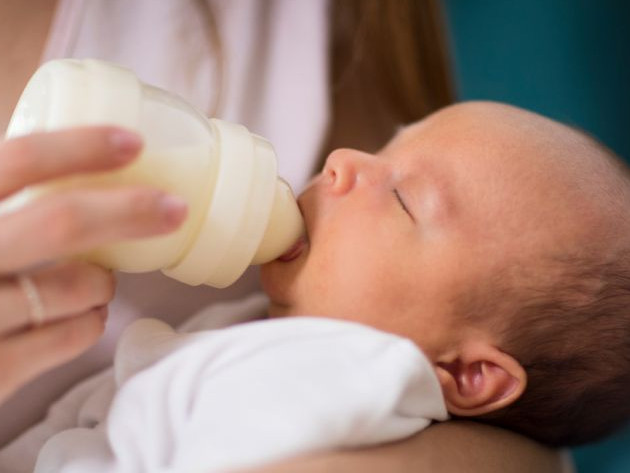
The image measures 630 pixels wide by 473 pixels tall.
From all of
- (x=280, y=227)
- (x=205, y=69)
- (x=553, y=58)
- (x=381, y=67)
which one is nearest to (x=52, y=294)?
(x=280, y=227)

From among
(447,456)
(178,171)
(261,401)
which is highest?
(178,171)

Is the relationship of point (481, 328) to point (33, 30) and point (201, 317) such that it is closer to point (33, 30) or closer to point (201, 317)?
point (201, 317)

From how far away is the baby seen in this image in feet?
2.77

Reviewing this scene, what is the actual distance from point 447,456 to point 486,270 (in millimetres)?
208

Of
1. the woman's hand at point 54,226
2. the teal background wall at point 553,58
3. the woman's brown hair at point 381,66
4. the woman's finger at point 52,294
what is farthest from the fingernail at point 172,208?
the teal background wall at point 553,58

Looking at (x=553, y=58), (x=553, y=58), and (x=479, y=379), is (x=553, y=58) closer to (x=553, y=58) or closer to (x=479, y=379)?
(x=553, y=58)

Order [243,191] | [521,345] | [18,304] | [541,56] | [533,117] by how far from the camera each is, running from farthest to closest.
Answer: [541,56]
[533,117]
[521,345]
[243,191]
[18,304]

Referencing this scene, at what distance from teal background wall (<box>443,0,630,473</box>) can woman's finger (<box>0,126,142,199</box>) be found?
3.66 ft

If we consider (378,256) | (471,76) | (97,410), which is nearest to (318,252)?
(378,256)

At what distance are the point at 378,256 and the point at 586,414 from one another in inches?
13.1

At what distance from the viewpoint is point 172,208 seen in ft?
2.11

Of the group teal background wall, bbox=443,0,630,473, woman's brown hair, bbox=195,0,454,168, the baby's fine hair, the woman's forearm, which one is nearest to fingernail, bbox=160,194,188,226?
the woman's forearm

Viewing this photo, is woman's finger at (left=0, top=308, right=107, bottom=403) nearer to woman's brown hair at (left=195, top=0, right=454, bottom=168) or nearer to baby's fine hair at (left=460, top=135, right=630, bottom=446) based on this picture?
baby's fine hair at (left=460, top=135, right=630, bottom=446)

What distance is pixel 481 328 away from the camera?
0.86m
